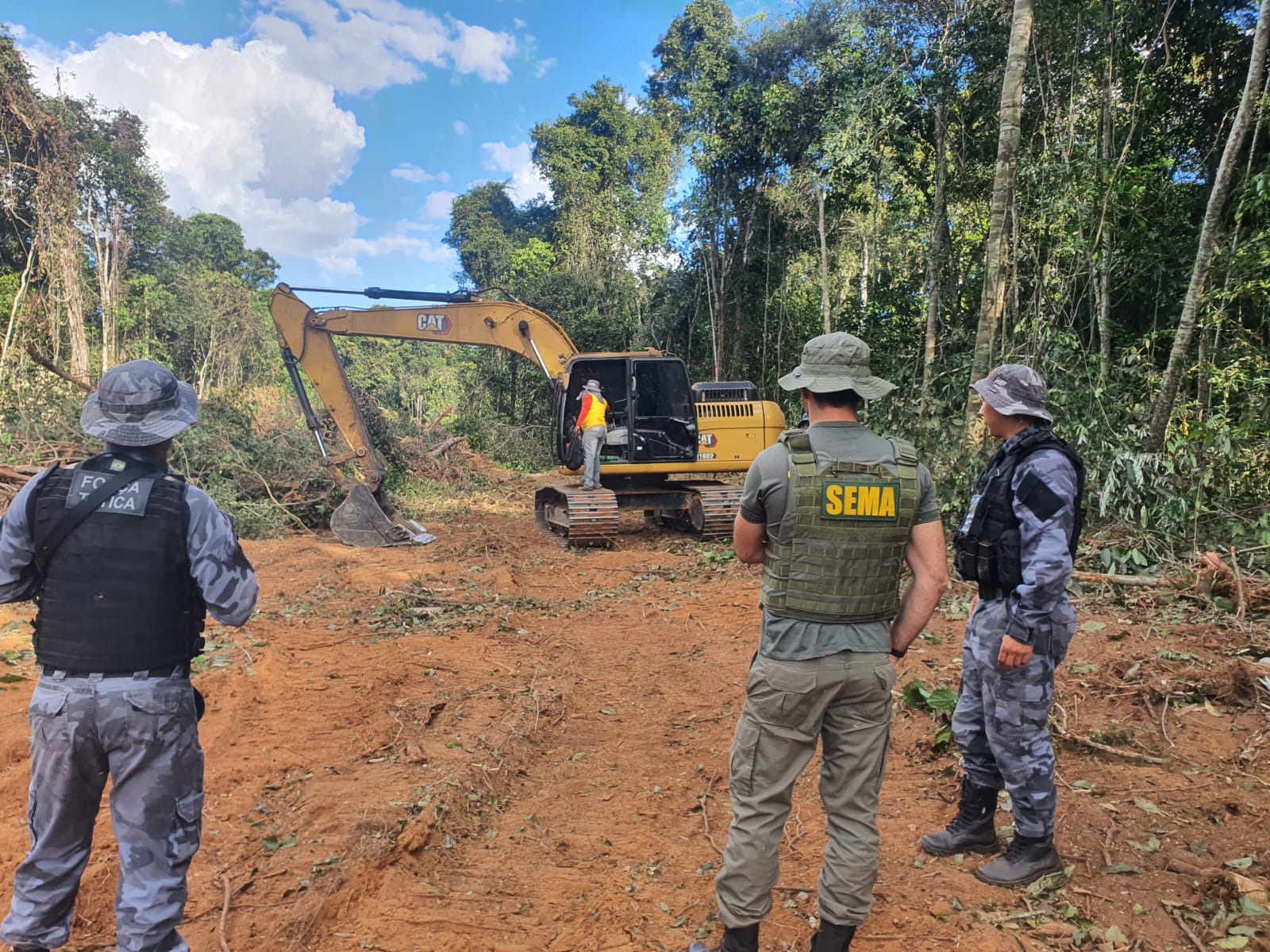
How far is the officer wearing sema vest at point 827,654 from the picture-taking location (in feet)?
7.81

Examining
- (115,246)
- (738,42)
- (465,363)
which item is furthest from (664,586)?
(115,246)

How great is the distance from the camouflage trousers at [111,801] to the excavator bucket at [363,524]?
319 inches

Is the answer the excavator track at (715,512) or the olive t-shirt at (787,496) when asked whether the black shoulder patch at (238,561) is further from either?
the excavator track at (715,512)

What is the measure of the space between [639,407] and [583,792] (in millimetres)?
Result: 6944

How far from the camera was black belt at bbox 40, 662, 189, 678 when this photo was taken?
2.25 meters

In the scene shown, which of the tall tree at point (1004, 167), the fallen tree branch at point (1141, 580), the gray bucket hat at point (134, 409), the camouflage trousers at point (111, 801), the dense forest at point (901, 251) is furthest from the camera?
the tall tree at point (1004, 167)

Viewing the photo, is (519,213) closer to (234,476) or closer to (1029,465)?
(234,476)

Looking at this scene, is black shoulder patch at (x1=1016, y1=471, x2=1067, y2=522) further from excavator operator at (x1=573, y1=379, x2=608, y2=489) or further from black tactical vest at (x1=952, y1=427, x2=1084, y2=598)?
excavator operator at (x1=573, y1=379, x2=608, y2=489)

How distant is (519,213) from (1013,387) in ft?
120

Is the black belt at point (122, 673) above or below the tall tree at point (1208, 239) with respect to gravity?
below

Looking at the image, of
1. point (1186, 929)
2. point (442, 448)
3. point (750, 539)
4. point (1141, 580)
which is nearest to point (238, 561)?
point (750, 539)

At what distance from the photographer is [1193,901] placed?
2.79 m

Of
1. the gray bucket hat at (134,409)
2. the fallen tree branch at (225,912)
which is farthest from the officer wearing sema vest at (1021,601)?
the gray bucket hat at (134,409)

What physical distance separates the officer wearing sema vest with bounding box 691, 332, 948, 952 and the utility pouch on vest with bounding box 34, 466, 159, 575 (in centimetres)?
181
